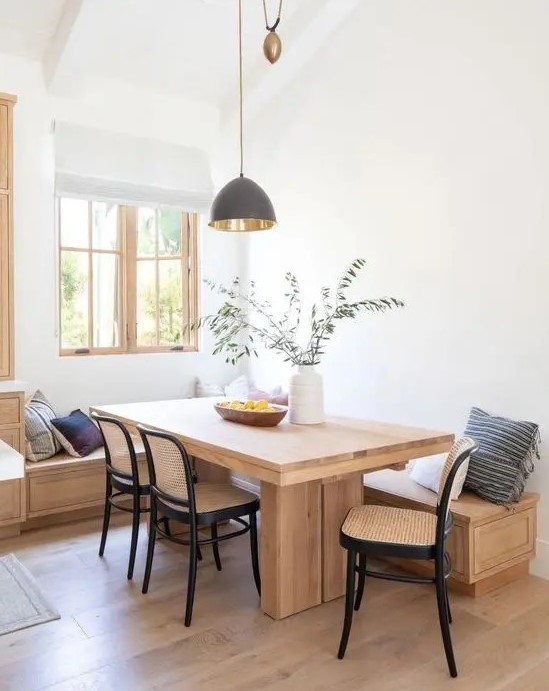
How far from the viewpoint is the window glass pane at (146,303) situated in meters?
4.93

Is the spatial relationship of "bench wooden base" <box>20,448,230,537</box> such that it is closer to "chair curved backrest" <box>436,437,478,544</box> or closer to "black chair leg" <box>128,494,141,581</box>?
"black chair leg" <box>128,494,141,581</box>

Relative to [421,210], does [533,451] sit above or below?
below

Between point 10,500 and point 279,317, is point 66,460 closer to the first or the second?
point 10,500

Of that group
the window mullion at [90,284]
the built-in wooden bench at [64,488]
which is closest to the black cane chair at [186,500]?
the built-in wooden bench at [64,488]

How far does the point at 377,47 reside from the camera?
4.01m

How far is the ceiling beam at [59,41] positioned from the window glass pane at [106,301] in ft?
4.24

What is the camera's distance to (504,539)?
296 cm

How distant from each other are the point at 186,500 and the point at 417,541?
1.00m

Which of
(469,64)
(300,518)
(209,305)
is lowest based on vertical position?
(300,518)

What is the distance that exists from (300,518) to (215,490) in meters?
0.48

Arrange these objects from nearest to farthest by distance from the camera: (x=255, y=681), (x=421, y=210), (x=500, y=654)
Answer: (x=255, y=681), (x=500, y=654), (x=421, y=210)

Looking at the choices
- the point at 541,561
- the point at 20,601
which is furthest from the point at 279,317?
the point at 20,601

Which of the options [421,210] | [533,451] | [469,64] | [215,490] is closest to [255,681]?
[215,490]

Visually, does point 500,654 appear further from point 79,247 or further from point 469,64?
point 79,247
